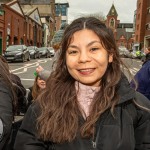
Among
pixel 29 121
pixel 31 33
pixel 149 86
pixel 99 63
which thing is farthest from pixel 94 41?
pixel 31 33

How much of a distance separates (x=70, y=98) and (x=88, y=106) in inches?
5.0

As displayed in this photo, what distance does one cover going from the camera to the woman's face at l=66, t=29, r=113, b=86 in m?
1.86

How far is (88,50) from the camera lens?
1.88m

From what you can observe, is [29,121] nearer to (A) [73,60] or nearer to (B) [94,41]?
(A) [73,60]

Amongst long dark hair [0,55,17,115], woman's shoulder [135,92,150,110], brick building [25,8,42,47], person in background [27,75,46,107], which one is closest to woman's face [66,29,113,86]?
woman's shoulder [135,92,150,110]

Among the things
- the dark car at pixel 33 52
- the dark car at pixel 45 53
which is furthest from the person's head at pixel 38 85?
the dark car at pixel 45 53

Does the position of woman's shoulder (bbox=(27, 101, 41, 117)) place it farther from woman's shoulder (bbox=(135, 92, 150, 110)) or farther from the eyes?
woman's shoulder (bbox=(135, 92, 150, 110))

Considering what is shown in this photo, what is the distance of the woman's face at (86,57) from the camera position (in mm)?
1861

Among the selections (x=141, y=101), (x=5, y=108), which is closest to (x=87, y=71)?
(x=141, y=101)

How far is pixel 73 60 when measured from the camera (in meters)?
1.89

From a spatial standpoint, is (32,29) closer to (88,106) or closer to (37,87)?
(37,87)

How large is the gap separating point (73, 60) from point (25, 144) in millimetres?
599

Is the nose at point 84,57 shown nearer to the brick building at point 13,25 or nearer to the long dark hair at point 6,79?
the long dark hair at point 6,79

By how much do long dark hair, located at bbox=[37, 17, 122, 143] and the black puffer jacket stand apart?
0.14 ft
